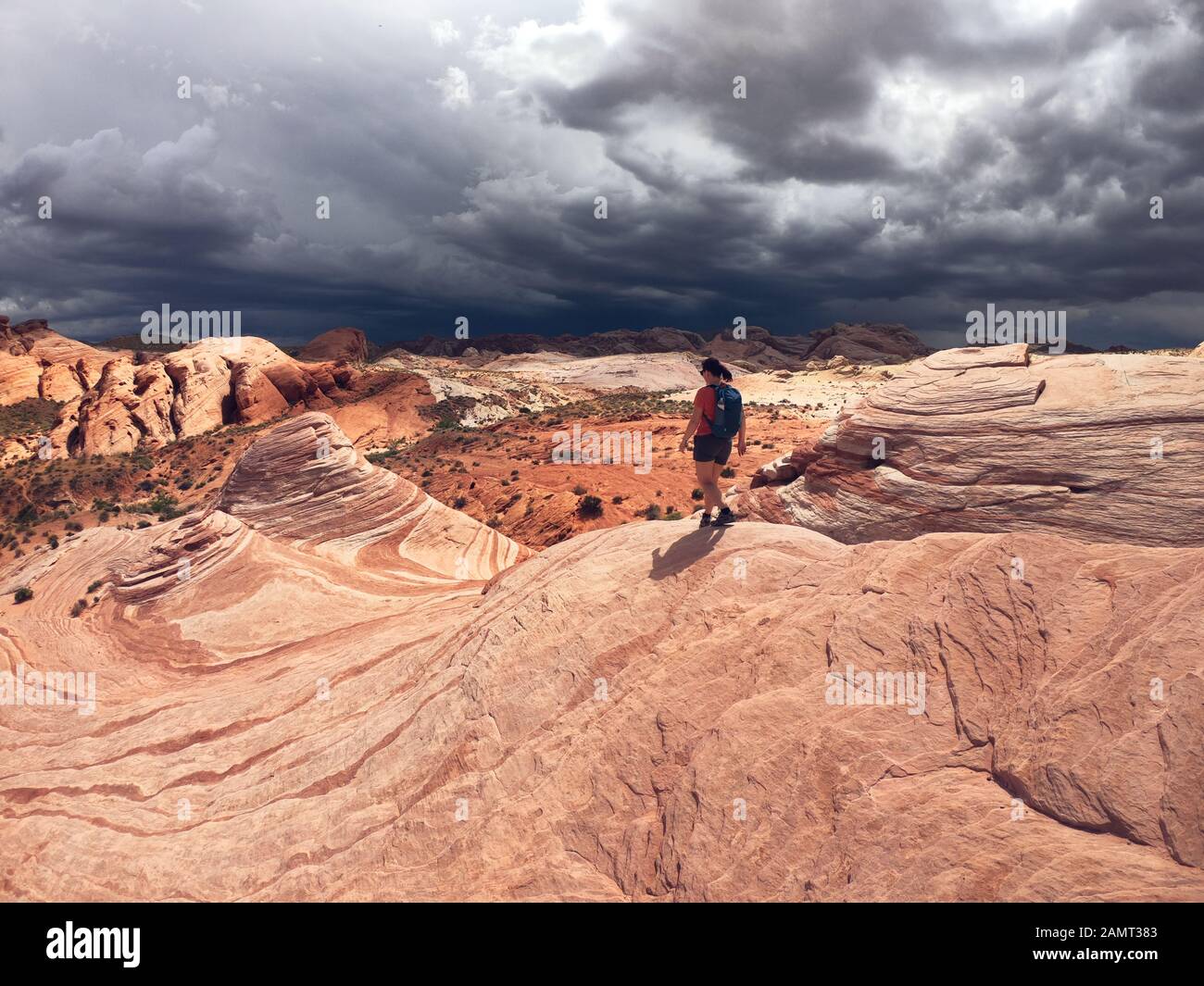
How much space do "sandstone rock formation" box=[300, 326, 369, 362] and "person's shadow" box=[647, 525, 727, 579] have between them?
101 metres

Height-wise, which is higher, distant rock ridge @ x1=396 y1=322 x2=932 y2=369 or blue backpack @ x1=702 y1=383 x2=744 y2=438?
distant rock ridge @ x1=396 y1=322 x2=932 y2=369

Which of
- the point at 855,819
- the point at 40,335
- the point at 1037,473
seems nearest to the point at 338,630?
the point at 855,819

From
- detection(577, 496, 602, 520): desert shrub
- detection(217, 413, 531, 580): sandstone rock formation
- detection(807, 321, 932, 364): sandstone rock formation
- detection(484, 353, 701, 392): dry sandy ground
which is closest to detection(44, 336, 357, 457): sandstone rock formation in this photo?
detection(217, 413, 531, 580): sandstone rock formation

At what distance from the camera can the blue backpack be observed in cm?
959

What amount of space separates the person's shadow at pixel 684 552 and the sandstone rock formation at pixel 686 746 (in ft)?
0.19

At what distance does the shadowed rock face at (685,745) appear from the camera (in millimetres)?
5273

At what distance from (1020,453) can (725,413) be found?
4651 mm

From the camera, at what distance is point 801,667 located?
7180mm

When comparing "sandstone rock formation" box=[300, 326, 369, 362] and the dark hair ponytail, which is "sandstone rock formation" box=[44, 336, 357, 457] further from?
the dark hair ponytail

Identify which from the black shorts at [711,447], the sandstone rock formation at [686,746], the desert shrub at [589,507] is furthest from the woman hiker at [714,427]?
the desert shrub at [589,507]
